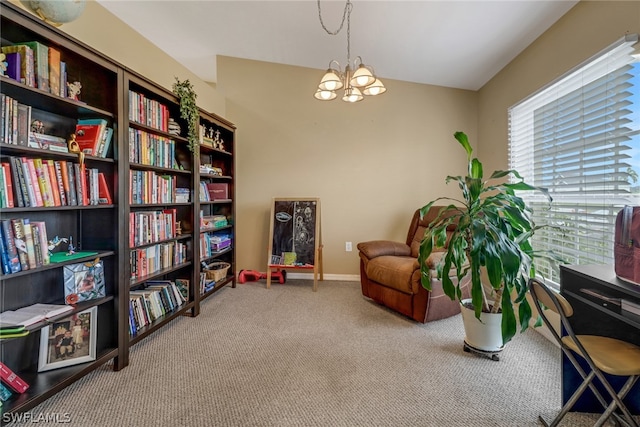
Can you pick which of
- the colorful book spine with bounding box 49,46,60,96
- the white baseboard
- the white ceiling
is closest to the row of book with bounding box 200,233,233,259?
the white baseboard

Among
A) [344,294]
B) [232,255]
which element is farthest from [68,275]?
[344,294]

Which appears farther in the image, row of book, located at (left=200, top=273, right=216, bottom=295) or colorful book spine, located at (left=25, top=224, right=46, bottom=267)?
row of book, located at (left=200, top=273, right=216, bottom=295)

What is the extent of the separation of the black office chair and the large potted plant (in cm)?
28

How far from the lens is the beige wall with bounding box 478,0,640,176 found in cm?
171

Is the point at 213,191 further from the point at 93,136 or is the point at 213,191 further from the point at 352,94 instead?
the point at 352,94

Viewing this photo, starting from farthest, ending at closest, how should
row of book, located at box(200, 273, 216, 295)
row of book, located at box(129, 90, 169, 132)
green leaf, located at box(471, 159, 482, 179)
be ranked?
row of book, located at box(200, 273, 216, 295)
row of book, located at box(129, 90, 169, 132)
green leaf, located at box(471, 159, 482, 179)

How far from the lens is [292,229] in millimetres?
3467

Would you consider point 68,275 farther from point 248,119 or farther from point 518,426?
point 248,119

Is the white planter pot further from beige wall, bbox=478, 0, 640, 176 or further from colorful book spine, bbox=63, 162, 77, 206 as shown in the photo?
colorful book spine, bbox=63, 162, 77, 206

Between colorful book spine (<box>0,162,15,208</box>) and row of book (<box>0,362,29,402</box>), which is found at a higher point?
colorful book spine (<box>0,162,15,208</box>)

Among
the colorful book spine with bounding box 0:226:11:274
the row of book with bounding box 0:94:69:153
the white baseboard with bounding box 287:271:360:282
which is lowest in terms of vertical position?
the white baseboard with bounding box 287:271:360:282

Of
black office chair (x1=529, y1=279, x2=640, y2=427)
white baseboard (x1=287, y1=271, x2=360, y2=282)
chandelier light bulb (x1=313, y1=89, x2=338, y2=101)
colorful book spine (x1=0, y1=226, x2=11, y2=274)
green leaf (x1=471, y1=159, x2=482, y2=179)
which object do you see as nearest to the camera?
black office chair (x1=529, y1=279, x2=640, y2=427)

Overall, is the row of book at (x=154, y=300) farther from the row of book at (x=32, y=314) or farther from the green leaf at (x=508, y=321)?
the green leaf at (x=508, y=321)

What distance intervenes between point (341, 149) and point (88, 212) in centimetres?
273
